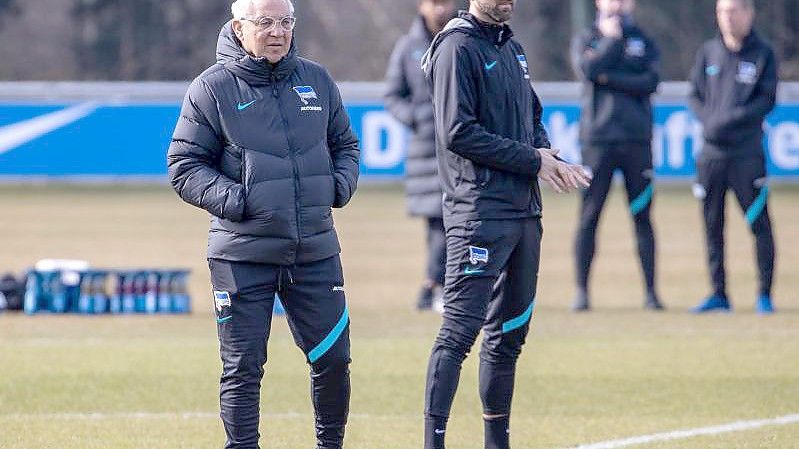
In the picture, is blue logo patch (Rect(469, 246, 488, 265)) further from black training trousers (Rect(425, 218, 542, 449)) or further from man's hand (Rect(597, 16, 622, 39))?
man's hand (Rect(597, 16, 622, 39))

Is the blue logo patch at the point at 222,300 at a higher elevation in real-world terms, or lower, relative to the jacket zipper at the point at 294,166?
lower

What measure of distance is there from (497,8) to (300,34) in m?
29.2

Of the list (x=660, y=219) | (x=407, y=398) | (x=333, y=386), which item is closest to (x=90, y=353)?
(x=407, y=398)

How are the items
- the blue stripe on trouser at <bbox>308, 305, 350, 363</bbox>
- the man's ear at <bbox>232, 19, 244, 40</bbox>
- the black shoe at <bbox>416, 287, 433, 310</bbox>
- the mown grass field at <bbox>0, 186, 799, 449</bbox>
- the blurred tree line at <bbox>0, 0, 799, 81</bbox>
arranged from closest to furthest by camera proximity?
the man's ear at <bbox>232, 19, 244, 40</bbox>, the blue stripe on trouser at <bbox>308, 305, 350, 363</bbox>, the mown grass field at <bbox>0, 186, 799, 449</bbox>, the black shoe at <bbox>416, 287, 433, 310</bbox>, the blurred tree line at <bbox>0, 0, 799, 81</bbox>

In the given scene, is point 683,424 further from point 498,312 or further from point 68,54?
point 68,54

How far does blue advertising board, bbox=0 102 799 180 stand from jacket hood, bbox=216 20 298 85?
17520 millimetres

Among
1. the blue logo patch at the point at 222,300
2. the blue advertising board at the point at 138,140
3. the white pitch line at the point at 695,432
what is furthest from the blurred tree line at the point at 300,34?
the blue logo patch at the point at 222,300

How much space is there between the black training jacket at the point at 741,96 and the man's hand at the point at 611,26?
0.74m

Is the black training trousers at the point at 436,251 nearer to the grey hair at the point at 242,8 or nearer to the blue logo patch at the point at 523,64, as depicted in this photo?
the blue logo patch at the point at 523,64

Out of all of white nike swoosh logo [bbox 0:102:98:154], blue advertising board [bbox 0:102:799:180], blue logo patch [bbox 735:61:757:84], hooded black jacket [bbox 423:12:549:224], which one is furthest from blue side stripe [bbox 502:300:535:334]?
white nike swoosh logo [bbox 0:102:98:154]

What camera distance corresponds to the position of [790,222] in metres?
20.5

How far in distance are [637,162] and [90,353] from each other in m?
4.51

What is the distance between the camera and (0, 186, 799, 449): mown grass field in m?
8.16

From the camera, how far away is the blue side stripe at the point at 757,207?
12.4 metres
